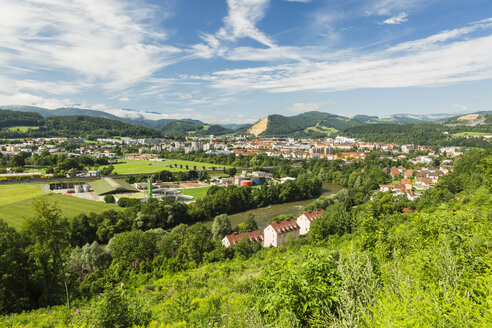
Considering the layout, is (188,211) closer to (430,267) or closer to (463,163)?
(430,267)

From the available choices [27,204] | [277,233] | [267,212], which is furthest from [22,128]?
[277,233]

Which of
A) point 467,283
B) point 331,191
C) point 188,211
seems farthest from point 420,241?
point 331,191

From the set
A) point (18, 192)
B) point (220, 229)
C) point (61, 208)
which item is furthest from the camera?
point (18, 192)

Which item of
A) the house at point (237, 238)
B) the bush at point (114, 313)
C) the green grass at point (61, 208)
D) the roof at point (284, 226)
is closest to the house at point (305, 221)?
the roof at point (284, 226)

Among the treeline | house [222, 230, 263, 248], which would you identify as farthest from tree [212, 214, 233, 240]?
the treeline

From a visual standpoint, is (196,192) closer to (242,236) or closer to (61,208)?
(61,208)

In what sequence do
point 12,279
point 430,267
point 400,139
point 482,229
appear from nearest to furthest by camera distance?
point 430,267
point 482,229
point 12,279
point 400,139

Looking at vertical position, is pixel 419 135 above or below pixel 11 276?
above
